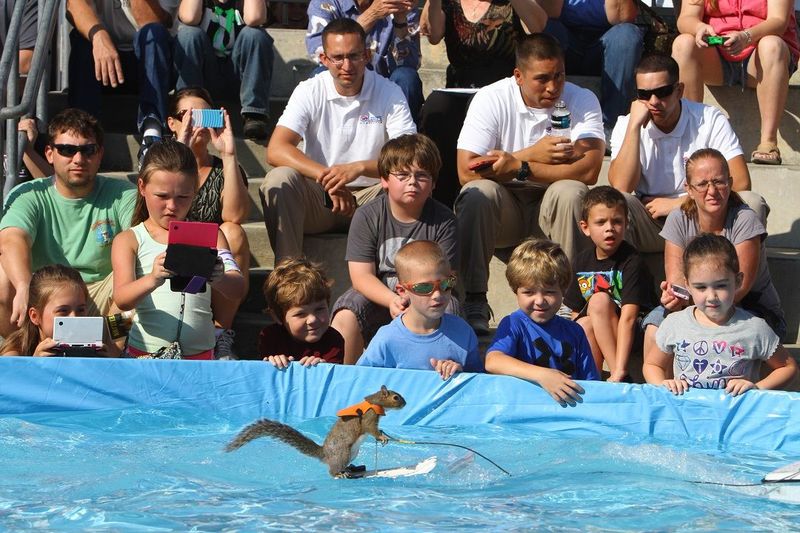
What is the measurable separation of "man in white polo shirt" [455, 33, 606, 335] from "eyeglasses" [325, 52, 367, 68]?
683mm

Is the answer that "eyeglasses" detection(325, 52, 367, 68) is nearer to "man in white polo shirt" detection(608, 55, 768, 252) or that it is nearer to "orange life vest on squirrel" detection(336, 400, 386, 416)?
"man in white polo shirt" detection(608, 55, 768, 252)

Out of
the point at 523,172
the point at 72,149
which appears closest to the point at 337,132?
the point at 523,172

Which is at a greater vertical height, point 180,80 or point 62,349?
point 180,80

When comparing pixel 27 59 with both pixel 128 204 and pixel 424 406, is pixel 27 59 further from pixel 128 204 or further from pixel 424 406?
pixel 424 406

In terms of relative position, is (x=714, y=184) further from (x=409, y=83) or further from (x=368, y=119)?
(x=409, y=83)

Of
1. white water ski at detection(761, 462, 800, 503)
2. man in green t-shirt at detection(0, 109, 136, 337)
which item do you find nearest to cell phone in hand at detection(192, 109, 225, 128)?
man in green t-shirt at detection(0, 109, 136, 337)

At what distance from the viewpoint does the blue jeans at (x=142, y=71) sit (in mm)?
7789

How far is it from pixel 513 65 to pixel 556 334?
2.83 m

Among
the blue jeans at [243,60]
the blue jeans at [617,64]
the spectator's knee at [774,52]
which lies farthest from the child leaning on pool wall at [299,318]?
the spectator's knee at [774,52]

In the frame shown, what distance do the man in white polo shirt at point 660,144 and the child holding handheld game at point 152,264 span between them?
2309 mm

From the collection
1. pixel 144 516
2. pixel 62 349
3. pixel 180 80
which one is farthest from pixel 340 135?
pixel 144 516

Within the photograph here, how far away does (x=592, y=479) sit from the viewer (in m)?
4.84

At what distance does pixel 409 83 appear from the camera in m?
7.84

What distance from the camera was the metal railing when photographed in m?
6.72
